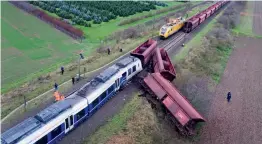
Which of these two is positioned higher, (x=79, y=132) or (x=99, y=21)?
(x=99, y=21)

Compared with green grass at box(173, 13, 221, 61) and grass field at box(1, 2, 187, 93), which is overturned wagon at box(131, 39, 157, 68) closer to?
green grass at box(173, 13, 221, 61)

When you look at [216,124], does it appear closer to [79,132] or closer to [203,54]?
[79,132]

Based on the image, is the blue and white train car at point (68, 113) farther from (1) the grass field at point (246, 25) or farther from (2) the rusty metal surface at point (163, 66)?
(1) the grass field at point (246, 25)

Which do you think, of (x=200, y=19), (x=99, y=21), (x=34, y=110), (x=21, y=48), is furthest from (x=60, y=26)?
(x=34, y=110)

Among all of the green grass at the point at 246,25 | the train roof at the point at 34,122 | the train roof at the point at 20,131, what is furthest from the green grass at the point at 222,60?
the train roof at the point at 20,131

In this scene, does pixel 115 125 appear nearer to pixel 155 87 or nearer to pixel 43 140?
pixel 155 87

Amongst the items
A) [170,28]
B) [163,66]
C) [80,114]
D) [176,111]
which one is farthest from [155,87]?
[170,28]
